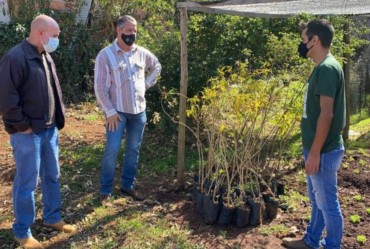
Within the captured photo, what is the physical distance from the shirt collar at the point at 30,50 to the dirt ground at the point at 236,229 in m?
1.77

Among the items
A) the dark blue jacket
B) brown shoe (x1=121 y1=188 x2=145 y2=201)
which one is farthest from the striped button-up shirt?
brown shoe (x1=121 y1=188 x2=145 y2=201)

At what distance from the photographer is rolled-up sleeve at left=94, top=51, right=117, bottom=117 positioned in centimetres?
484

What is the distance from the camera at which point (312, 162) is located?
11.8 ft

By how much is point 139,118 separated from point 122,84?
1.53 feet

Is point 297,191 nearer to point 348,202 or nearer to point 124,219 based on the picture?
point 348,202

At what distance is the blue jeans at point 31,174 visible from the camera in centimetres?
403

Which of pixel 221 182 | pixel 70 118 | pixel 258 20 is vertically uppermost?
pixel 258 20

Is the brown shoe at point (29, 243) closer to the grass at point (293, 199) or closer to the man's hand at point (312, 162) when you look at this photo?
the man's hand at point (312, 162)

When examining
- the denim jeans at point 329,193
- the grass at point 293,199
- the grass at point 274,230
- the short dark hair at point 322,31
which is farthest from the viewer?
the grass at point 293,199

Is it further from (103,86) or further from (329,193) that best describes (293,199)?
(103,86)

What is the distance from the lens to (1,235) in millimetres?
4520

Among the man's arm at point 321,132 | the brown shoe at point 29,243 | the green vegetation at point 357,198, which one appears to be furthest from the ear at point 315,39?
the brown shoe at point 29,243

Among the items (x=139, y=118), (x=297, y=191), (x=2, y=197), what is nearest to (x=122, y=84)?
(x=139, y=118)

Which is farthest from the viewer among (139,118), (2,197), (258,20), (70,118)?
(70,118)
